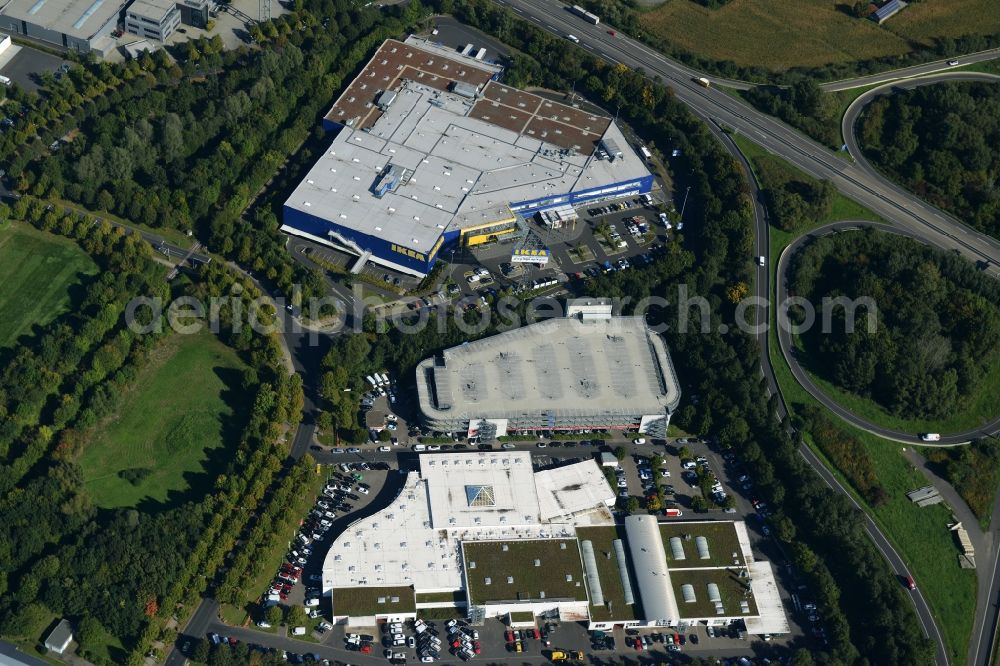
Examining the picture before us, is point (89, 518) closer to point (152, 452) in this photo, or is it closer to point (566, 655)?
point (152, 452)

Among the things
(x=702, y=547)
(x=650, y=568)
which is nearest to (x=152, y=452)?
(x=650, y=568)

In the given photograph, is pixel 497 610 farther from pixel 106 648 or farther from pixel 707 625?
pixel 106 648

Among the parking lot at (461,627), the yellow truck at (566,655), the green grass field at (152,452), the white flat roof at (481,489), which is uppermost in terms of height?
the green grass field at (152,452)

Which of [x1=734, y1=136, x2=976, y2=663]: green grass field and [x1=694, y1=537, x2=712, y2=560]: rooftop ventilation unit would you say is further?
[x1=694, y1=537, x2=712, y2=560]: rooftop ventilation unit

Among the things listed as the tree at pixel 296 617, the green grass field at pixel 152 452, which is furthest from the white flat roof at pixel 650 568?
the green grass field at pixel 152 452

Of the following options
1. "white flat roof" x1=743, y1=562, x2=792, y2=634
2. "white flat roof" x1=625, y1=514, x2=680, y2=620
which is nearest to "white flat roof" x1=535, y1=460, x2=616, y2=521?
"white flat roof" x1=625, y1=514, x2=680, y2=620

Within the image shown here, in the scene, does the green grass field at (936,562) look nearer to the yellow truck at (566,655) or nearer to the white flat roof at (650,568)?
the white flat roof at (650,568)

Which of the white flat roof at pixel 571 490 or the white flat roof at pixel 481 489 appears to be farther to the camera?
the white flat roof at pixel 571 490

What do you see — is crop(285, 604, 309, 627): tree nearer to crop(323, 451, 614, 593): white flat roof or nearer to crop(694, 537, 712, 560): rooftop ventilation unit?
crop(323, 451, 614, 593): white flat roof
